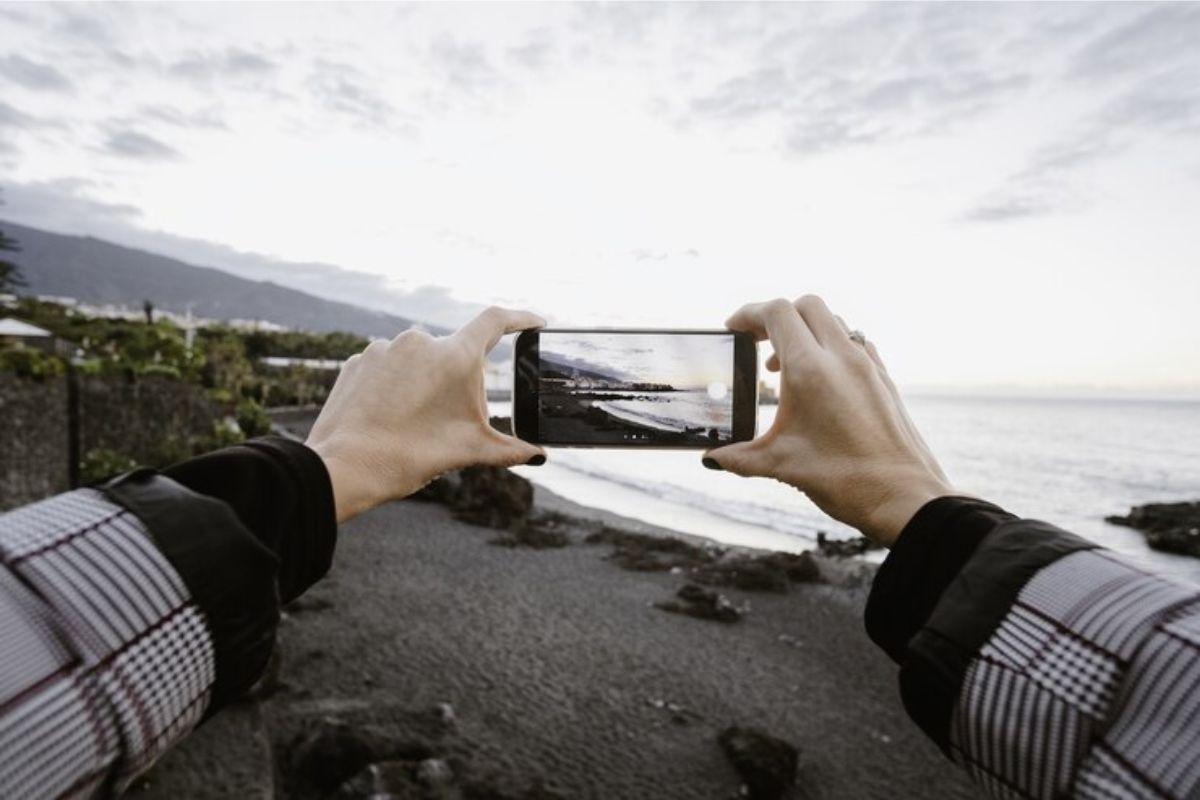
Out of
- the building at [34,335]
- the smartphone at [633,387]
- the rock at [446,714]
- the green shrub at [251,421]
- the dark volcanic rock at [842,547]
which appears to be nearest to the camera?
the smartphone at [633,387]

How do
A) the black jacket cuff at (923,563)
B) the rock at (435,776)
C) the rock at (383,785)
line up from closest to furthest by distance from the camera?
the black jacket cuff at (923,563)
the rock at (383,785)
the rock at (435,776)

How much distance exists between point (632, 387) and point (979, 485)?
51.7 meters

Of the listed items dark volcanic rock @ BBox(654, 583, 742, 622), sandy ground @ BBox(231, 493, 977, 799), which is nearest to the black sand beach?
sandy ground @ BBox(231, 493, 977, 799)

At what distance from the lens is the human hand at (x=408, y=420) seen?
7.09 feet

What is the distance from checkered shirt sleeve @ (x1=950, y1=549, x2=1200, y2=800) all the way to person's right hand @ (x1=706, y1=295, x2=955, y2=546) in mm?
790

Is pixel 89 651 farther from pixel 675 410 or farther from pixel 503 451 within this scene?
pixel 675 410

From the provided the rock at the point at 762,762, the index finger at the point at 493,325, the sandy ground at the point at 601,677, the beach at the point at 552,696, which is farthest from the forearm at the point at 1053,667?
the rock at the point at 762,762

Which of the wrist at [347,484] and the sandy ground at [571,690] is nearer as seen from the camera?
the wrist at [347,484]

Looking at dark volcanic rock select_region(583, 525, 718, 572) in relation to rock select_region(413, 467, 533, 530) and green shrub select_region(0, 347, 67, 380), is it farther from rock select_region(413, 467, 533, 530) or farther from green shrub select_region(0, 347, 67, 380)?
green shrub select_region(0, 347, 67, 380)

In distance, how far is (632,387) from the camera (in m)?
3.08

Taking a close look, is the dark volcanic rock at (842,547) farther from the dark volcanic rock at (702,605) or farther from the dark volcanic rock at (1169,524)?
the dark volcanic rock at (1169,524)

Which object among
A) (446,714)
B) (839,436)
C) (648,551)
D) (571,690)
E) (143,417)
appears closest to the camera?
(839,436)

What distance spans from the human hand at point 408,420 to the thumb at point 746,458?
2.52 feet

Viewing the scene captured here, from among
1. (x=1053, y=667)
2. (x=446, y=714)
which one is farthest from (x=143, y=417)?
(x=1053, y=667)
